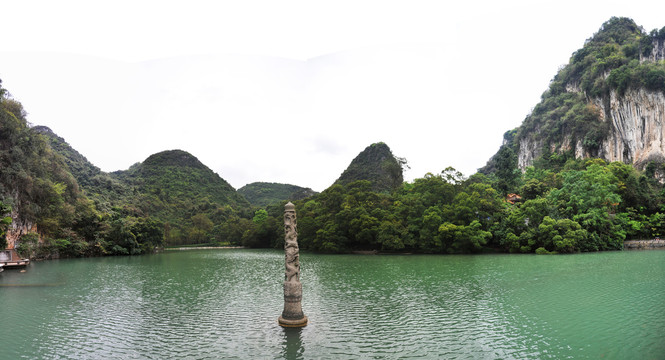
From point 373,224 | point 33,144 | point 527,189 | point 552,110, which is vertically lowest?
point 373,224

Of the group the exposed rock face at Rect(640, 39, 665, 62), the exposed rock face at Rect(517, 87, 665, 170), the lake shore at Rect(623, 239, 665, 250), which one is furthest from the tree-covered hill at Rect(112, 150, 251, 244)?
the exposed rock face at Rect(640, 39, 665, 62)

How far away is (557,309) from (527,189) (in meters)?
36.0

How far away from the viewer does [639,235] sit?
39688 millimetres

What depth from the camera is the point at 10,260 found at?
28.5m

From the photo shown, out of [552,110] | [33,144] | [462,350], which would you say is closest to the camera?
[462,350]

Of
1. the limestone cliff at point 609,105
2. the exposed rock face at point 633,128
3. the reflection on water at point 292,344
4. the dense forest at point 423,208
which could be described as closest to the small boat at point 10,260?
the dense forest at point 423,208

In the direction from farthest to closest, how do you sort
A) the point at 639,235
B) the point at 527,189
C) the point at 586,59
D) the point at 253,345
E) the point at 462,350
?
the point at 586,59 → the point at 527,189 → the point at 639,235 → the point at 253,345 → the point at 462,350

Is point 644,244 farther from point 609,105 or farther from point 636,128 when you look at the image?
point 609,105

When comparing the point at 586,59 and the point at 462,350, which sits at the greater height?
the point at 586,59

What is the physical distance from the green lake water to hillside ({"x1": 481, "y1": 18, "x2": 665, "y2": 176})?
45.3m

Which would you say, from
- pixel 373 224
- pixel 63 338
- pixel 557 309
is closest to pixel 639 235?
pixel 373 224

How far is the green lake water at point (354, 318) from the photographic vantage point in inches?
349

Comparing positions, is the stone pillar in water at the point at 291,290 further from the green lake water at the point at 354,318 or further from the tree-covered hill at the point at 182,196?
the tree-covered hill at the point at 182,196

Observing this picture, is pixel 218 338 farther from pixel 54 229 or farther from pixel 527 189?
pixel 527 189
